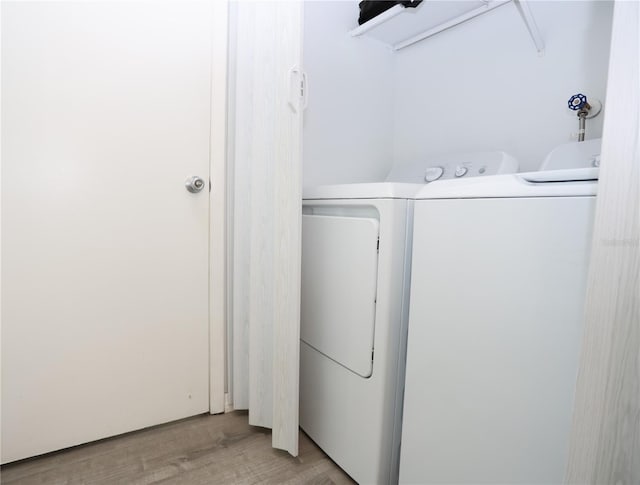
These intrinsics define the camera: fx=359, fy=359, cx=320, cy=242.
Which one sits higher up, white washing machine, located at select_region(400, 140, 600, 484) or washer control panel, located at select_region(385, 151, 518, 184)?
washer control panel, located at select_region(385, 151, 518, 184)

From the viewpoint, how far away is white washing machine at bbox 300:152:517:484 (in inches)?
42.3

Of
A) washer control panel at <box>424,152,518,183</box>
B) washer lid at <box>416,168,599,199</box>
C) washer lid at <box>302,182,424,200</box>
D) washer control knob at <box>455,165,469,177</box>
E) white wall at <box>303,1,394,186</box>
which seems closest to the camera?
washer lid at <box>416,168,599,199</box>

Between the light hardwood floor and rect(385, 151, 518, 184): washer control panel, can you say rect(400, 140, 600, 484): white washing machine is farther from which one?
rect(385, 151, 518, 184): washer control panel

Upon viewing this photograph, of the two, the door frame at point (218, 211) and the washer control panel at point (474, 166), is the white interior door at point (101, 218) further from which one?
the washer control panel at point (474, 166)

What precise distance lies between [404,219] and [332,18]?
4.31 ft

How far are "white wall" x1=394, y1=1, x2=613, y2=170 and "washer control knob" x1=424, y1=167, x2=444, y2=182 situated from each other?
211mm

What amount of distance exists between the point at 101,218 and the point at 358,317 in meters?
1.02


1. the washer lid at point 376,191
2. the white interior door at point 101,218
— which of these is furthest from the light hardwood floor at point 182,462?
the washer lid at point 376,191

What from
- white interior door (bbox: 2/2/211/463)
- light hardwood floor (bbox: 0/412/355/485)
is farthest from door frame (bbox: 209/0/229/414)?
light hardwood floor (bbox: 0/412/355/485)

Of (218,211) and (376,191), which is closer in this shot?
(376,191)

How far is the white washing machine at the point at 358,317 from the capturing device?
108cm

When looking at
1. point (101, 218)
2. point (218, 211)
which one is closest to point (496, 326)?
point (218, 211)

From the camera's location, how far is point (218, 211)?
1561mm

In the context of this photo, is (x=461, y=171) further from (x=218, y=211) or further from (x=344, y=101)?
(x=218, y=211)
